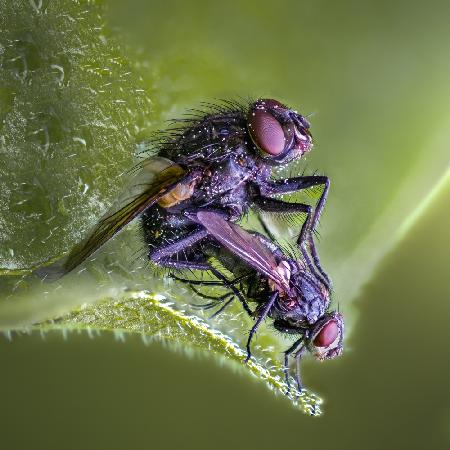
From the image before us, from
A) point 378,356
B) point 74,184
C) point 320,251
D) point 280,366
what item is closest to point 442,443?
point 378,356

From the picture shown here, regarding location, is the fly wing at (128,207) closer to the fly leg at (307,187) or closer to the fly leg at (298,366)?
the fly leg at (307,187)

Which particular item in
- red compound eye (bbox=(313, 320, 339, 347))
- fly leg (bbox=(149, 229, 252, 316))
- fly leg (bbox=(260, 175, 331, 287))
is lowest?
fly leg (bbox=(149, 229, 252, 316))

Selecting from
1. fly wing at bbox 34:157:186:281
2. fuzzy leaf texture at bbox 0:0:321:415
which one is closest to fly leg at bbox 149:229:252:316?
fly wing at bbox 34:157:186:281

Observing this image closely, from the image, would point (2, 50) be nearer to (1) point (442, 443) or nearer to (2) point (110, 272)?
(2) point (110, 272)

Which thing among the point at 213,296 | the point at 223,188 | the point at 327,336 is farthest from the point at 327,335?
the point at 223,188

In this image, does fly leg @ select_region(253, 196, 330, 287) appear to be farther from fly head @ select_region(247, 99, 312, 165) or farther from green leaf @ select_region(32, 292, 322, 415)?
green leaf @ select_region(32, 292, 322, 415)

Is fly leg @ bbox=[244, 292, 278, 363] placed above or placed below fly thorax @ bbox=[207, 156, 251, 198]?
below

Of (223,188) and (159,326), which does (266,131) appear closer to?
(223,188)

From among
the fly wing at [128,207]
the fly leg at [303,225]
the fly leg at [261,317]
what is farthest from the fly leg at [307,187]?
the fly wing at [128,207]
